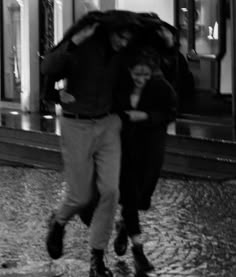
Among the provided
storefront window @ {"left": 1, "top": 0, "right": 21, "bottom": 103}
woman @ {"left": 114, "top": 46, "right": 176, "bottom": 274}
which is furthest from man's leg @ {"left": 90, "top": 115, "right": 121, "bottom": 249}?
storefront window @ {"left": 1, "top": 0, "right": 21, "bottom": 103}

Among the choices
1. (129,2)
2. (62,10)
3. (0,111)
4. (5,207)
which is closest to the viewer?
(5,207)

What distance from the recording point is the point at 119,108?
5.56m

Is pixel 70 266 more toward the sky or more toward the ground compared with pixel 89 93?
more toward the ground

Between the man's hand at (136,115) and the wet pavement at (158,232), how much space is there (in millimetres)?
1010

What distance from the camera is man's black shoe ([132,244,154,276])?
18.4 ft

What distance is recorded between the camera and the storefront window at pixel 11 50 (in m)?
17.8

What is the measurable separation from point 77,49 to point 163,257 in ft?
5.38

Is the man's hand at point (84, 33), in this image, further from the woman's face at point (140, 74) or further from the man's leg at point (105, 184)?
the man's leg at point (105, 184)

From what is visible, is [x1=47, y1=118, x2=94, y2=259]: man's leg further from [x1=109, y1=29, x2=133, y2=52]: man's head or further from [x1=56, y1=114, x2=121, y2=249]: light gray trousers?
[x1=109, y1=29, x2=133, y2=52]: man's head

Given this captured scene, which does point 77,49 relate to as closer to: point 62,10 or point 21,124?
point 21,124

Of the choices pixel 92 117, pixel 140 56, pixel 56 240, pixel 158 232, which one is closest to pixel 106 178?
pixel 92 117

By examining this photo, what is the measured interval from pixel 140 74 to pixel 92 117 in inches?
15.8

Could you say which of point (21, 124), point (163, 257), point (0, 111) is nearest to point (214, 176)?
point (163, 257)

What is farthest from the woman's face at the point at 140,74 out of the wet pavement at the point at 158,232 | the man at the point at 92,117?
the wet pavement at the point at 158,232
